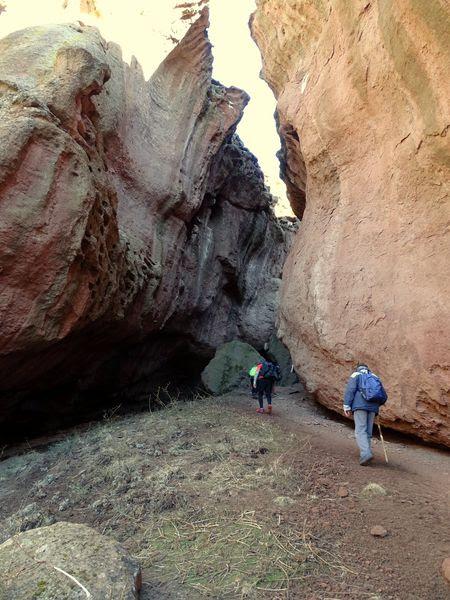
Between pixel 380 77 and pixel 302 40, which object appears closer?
pixel 380 77

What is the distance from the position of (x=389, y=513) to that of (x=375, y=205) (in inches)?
199

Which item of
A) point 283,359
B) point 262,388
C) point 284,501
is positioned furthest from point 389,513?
point 283,359

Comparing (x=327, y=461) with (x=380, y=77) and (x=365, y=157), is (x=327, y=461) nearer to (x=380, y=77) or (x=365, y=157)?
(x=365, y=157)

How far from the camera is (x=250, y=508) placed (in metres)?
4.02

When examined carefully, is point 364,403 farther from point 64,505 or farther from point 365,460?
point 64,505

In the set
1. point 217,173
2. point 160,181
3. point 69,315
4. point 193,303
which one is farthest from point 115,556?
point 217,173

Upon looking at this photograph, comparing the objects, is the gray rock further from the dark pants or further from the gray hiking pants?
the gray hiking pants

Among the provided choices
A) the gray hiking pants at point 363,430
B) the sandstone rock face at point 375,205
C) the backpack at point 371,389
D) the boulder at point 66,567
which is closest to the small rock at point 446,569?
the boulder at point 66,567

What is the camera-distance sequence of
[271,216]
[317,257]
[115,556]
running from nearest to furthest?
[115,556]
[317,257]
[271,216]

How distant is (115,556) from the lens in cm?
277

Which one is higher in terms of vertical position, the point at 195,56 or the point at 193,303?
the point at 195,56

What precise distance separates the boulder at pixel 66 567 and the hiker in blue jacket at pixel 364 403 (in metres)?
3.37

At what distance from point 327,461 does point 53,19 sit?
32.9 feet

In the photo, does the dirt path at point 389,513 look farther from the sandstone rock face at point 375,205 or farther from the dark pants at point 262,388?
the dark pants at point 262,388
